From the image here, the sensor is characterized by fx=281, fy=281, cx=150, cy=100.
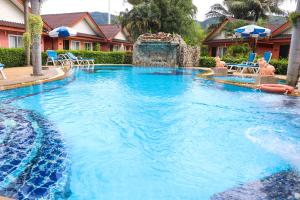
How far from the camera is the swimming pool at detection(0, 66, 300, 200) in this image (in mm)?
3541

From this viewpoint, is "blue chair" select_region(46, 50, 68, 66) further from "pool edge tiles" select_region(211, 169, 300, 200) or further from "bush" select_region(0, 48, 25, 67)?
"pool edge tiles" select_region(211, 169, 300, 200)

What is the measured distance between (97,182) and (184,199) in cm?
115

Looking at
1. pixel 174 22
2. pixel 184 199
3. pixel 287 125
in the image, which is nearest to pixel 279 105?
pixel 287 125

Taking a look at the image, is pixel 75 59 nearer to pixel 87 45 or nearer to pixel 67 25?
pixel 67 25

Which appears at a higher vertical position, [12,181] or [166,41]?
[166,41]

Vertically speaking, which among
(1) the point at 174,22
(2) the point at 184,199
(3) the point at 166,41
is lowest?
(2) the point at 184,199

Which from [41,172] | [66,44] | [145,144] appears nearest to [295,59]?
[145,144]

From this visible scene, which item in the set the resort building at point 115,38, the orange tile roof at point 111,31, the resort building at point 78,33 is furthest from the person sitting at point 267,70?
the orange tile roof at point 111,31

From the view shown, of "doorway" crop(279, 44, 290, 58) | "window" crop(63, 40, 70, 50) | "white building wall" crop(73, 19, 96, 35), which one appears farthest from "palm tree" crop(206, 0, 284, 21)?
"window" crop(63, 40, 70, 50)

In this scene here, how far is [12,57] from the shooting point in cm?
1755

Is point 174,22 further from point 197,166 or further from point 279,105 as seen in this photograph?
point 197,166

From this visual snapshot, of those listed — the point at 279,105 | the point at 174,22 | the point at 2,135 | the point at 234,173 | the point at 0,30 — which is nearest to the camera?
the point at 234,173

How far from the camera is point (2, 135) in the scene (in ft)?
16.0

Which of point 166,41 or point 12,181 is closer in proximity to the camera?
point 12,181
